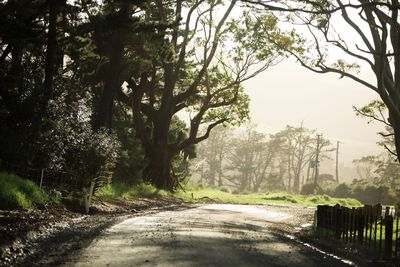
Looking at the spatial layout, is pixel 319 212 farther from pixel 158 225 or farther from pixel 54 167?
pixel 54 167

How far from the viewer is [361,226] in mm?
12906

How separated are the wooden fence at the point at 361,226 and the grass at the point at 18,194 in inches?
339

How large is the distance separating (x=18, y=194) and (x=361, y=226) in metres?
9.29

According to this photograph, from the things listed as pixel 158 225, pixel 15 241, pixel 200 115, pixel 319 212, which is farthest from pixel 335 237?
pixel 200 115

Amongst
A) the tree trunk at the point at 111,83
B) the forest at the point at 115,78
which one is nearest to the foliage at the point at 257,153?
the forest at the point at 115,78

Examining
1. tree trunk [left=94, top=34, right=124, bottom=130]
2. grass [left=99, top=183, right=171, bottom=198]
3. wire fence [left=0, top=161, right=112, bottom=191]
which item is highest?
tree trunk [left=94, top=34, right=124, bottom=130]

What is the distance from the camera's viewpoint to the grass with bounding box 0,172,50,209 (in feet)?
43.6

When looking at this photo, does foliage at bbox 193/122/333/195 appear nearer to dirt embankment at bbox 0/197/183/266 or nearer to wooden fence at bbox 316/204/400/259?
wooden fence at bbox 316/204/400/259

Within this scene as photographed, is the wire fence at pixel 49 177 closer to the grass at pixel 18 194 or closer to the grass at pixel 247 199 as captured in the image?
the grass at pixel 18 194

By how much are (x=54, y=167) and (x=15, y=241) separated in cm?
978

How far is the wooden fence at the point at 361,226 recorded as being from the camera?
11172mm

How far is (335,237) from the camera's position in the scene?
1422cm

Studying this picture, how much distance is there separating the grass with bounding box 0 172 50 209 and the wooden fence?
861cm

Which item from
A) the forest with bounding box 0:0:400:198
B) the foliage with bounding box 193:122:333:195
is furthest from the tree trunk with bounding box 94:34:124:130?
the foliage with bounding box 193:122:333:195
